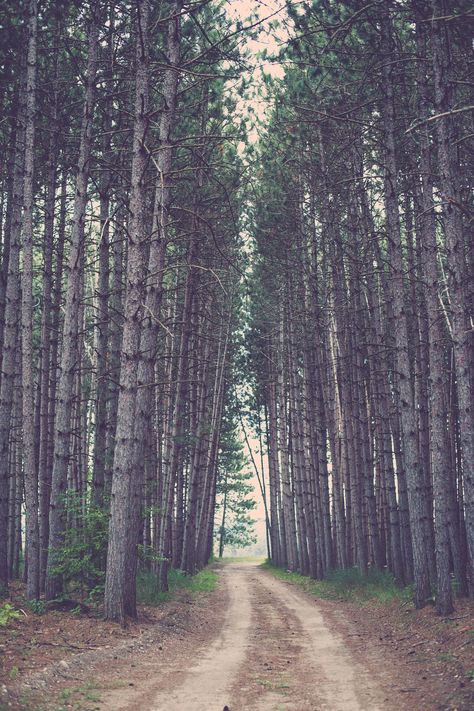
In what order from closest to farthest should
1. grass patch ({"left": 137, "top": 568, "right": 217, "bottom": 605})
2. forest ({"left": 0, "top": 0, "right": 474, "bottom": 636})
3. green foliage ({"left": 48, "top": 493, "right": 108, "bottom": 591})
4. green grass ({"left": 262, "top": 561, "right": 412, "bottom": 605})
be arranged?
forest ({"left": 0, "top": 0, "right": 474, "bottom": 636}), green foliage ({"left": 48, "top": 493, "right": 108, "bottom": 591}), grass patch ({"left": 137, "top": 568, "right": 217, "bottom": 605}), green grass ({"left": 262, "top": 561, "right": 412, "bottom": 605})

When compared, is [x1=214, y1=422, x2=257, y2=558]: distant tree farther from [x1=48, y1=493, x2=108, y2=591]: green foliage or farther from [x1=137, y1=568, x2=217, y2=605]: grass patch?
[x1=48, y1=493, x2=108, y2=591]: green foliage

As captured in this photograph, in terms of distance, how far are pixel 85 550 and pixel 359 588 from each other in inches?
307

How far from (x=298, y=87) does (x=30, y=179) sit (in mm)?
6630

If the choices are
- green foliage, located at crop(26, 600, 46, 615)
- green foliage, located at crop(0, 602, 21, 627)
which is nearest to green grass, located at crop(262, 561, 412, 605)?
green foliage, located at crop(26, 600, 46, 615)

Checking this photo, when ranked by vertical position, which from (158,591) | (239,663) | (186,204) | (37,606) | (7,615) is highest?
(186,204)

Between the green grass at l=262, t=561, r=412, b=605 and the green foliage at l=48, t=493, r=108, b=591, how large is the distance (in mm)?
6167

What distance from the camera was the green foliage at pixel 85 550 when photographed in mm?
11359

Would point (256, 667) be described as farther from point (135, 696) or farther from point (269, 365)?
point (269, 365)

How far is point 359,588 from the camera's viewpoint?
16656mm

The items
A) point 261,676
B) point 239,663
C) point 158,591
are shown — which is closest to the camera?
point 261,676

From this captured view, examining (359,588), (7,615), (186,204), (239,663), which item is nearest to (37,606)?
(7,615)

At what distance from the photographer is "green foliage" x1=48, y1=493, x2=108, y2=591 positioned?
447 inches

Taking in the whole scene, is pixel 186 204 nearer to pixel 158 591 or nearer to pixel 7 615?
pixel 158 591

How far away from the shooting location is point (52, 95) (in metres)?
13.2
